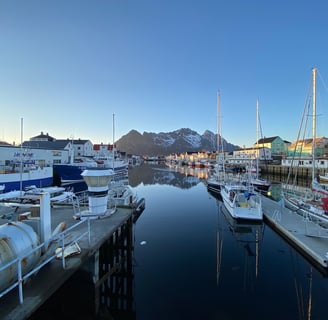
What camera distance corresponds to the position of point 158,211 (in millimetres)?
22781

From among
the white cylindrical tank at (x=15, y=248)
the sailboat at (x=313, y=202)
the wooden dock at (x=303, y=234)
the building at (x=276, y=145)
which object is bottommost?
the wooden dock at (x=303, y=234)

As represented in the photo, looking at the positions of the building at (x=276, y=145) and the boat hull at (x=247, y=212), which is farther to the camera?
the building at (x=276, y=145)

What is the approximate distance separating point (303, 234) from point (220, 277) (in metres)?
6.20

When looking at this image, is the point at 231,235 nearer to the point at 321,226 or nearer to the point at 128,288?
the point at 321,226

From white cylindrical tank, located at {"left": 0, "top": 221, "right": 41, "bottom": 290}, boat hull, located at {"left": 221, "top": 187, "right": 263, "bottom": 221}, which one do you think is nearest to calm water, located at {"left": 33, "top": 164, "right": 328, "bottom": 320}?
boat hull, located at {"left": 221, "top": 187, "right": 263, "bottom": 221}

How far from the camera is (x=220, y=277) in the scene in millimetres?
10086

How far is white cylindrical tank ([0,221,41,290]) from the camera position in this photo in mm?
4378

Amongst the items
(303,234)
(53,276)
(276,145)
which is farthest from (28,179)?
(276,145)

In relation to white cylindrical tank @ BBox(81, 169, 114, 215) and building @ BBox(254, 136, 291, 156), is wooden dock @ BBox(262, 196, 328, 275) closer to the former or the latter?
white cylindrical tank @ BBox(81, 169, 114, 215)

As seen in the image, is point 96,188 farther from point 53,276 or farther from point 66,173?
point 66,173

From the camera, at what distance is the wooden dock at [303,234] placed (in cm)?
1004

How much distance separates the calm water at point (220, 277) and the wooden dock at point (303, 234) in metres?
0.41

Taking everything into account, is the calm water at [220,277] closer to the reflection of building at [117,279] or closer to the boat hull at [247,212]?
the reflection of building at [117,279]

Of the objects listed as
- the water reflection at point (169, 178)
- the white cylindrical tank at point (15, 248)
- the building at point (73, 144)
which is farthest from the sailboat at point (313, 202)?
the building at point (73, 144)
